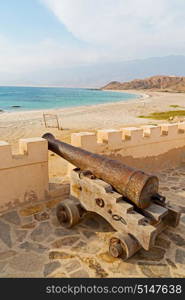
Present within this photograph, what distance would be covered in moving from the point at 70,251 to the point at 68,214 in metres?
0.63

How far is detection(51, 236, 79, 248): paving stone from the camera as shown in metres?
3.68

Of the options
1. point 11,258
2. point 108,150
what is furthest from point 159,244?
point 108,150

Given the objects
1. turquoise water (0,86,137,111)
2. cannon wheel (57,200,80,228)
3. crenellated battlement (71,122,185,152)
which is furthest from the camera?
turquoise water (0,86,137,111)

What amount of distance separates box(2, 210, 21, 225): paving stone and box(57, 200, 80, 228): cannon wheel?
816mm

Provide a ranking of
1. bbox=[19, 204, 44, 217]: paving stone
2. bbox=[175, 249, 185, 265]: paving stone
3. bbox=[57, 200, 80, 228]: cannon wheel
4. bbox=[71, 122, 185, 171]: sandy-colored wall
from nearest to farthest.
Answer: bbox=[175, 249, 185, 265]: paving stone, bbox=[57, 200, 80, 228]: cannon wheel, bbox=[19, 204, 44, 217]: paving stone, bbox=[71, 122, 185, 171]: sandy-colored wall

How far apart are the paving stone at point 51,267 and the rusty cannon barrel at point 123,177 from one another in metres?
1.41

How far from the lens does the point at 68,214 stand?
3979mm

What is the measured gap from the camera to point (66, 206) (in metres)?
4.01

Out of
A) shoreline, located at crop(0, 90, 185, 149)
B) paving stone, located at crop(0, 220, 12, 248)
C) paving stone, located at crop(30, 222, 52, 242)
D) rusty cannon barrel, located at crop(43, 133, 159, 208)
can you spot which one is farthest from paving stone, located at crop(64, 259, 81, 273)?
shoreline, located at crop(0, 90, 185, 149)

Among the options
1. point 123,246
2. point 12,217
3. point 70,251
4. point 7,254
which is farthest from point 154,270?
point 12,217

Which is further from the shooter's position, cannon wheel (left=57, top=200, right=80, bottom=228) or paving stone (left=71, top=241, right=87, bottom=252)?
cannon wheel (left=57, top=200, right=80, bottom=228)

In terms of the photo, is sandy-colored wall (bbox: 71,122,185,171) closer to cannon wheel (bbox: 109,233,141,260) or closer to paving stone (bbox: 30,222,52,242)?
paving stone (bbox: 30,222,52,242)

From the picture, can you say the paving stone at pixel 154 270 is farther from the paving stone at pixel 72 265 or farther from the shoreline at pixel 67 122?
the shoreline at pixel 67 122

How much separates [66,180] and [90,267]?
2757 millimetres
